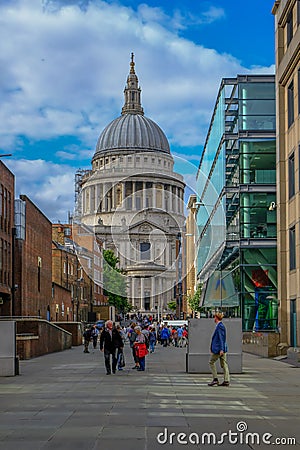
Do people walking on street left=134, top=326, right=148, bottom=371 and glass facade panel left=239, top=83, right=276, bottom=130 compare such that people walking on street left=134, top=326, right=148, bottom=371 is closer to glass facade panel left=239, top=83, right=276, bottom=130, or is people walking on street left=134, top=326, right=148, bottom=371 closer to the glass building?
the glass building

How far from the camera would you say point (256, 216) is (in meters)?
50.9

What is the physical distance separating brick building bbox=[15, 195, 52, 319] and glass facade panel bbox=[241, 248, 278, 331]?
14613mm

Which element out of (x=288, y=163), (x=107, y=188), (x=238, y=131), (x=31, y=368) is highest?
(x=107, y=188)

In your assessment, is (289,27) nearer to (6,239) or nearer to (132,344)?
(132,344)

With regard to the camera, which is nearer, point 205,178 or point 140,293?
point 205,178

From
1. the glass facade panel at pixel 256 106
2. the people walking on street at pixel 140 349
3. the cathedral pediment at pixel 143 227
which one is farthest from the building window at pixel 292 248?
the cathedral pediment at pixel 143 227

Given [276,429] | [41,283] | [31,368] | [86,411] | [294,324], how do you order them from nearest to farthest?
1. [276,429]
2. [86,411]
3. [31,368]
4. [294,324]
5. [41,283]

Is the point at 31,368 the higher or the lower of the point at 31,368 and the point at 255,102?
the lower

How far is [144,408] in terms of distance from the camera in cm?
1573

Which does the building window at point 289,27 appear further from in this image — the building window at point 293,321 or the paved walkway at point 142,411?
the paved walkway at point 142,411

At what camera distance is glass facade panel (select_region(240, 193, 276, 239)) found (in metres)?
50.4

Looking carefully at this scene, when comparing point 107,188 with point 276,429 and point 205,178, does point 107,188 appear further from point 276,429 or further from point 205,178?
point 276,429

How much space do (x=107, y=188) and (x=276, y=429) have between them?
18577 centimetres

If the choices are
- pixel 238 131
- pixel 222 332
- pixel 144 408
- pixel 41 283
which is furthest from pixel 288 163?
pixel 41 283
